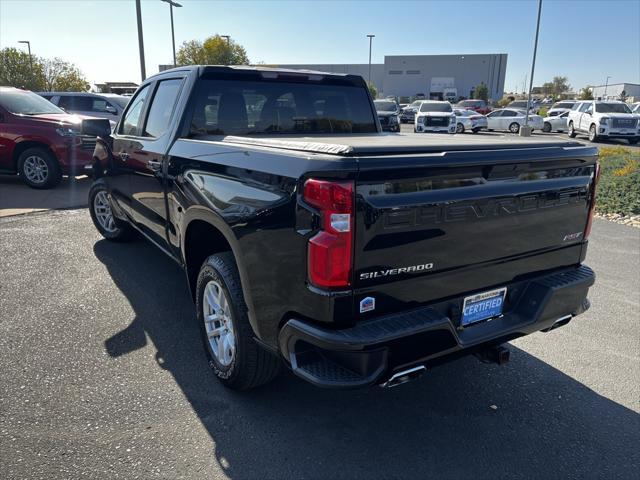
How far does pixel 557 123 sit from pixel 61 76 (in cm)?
4153

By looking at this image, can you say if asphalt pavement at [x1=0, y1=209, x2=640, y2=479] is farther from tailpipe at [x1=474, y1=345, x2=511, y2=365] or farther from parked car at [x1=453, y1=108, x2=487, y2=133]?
parked car at [x1=453, y1=108, x2=487, y2=133]

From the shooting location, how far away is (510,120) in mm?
29469

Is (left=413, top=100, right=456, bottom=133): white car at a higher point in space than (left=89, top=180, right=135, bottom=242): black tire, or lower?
higher

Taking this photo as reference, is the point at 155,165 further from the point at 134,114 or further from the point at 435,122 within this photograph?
the point at 435,122

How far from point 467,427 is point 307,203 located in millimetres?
1701

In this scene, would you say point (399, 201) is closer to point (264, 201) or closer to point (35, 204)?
point (264, 201)

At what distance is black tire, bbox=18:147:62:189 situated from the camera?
9602 mm

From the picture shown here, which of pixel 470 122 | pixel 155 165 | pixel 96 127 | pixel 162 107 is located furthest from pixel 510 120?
pixel 155 165

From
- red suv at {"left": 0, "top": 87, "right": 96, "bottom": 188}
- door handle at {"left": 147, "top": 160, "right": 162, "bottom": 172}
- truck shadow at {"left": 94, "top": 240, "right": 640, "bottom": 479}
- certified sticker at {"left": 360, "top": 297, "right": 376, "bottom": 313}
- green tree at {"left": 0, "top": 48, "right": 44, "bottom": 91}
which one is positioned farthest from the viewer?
green tree at {"left": 0, "top": 48, "right": 44, "bottom": 91}

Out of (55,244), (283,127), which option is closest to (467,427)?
(283,127)

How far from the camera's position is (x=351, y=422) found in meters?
2.90

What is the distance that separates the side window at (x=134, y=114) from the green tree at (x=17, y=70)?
135 ft

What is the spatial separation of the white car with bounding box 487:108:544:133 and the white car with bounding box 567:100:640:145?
3266mm

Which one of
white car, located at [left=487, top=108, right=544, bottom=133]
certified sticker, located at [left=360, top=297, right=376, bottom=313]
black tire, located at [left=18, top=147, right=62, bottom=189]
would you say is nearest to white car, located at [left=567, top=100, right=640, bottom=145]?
white car, located at [left=487, top=108, right=544, bottom=133]
